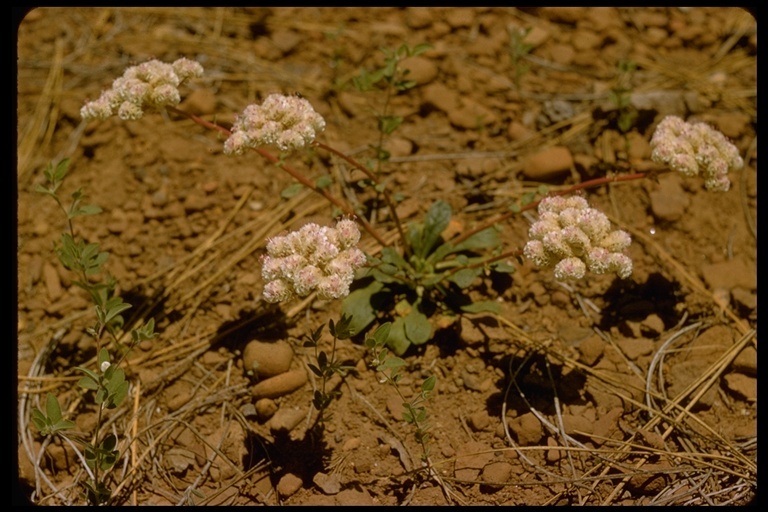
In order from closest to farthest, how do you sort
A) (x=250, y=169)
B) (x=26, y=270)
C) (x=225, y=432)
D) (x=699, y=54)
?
1. (x=225, y=432)
2. (x=26, y=270)
3. (x=250, y=169)
4. (x=699, y=54)

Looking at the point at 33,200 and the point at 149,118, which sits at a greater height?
the point at 149,118

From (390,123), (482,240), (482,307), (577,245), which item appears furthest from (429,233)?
(577,245)

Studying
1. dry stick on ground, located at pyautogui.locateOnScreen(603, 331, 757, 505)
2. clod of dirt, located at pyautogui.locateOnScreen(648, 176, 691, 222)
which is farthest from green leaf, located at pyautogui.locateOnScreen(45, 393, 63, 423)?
clod of dirt, located at pyautogui.locateOnScreen(648, 176, 691, 222)

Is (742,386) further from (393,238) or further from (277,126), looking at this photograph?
(277,126)

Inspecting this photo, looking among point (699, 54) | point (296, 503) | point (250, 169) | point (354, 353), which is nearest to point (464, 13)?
point (699, 54)

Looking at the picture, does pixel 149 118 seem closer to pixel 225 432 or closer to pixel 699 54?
pixel 225 432

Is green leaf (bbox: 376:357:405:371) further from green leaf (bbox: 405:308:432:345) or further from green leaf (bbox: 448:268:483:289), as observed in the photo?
green leaf (bbox: 448:268:483:289)

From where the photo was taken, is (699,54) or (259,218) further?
(699,54)
